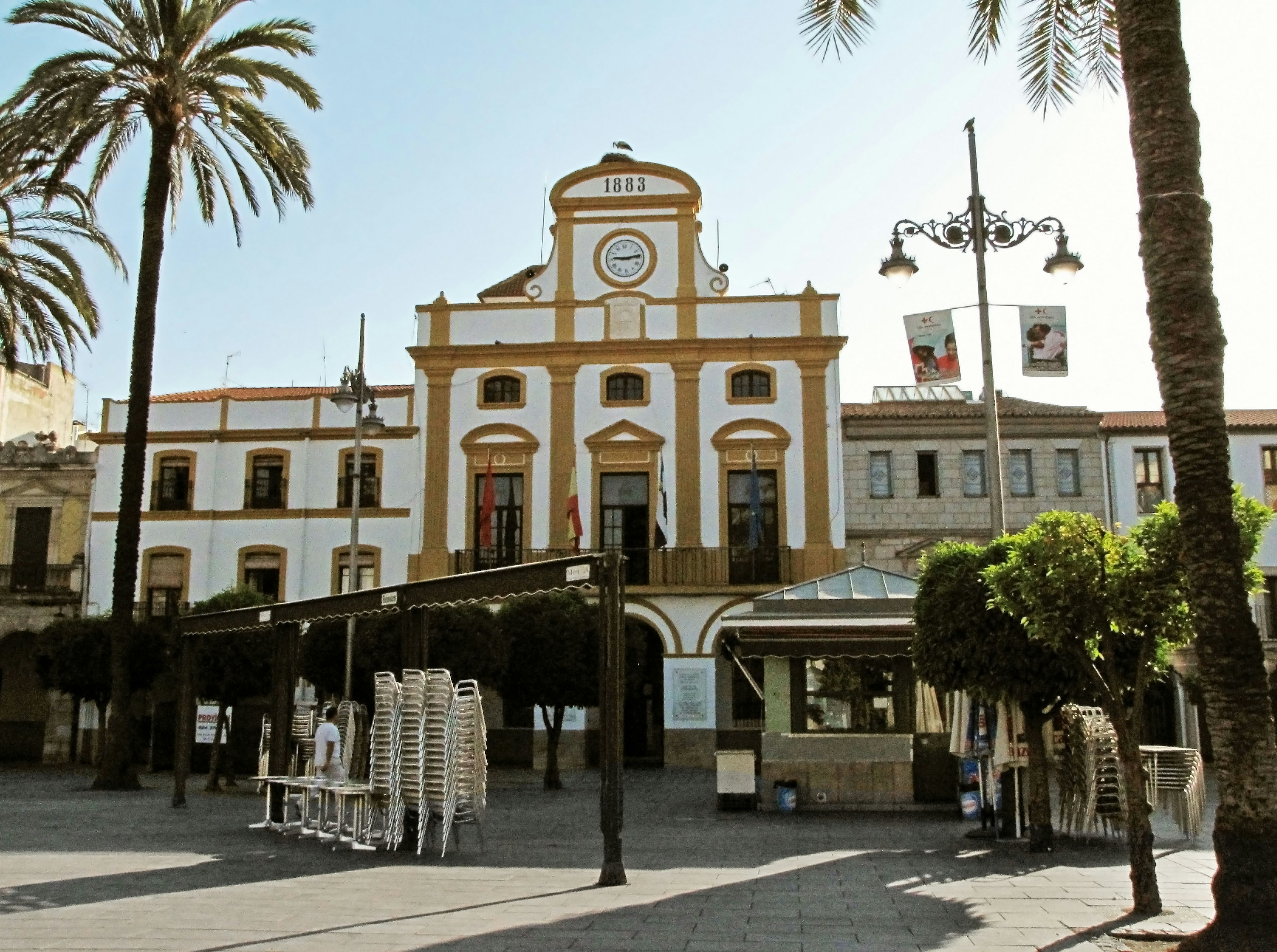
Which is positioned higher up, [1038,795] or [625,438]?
[625,438]

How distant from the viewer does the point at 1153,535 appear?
9375 mm

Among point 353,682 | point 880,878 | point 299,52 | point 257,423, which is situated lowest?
point 880,878

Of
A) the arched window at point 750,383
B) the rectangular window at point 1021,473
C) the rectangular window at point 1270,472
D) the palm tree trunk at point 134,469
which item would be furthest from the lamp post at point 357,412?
the rectangular window at point 1270,472

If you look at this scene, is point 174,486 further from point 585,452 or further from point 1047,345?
point 1047,345

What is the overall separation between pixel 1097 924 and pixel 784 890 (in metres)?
2.54

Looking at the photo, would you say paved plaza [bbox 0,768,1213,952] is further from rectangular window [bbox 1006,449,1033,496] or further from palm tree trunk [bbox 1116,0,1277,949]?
rectangular window [bbox 1006,449,1033,496]

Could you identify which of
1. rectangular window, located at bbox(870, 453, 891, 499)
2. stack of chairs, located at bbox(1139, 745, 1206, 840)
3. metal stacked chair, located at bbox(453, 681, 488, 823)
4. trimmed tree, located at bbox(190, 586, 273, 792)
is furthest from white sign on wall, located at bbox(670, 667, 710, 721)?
metal stacked chair, located at bbox(453, 681, 488, 823)

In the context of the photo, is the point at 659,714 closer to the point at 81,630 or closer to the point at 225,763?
the point at 225,763

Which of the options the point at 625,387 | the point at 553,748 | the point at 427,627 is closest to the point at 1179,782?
the point at 427,627

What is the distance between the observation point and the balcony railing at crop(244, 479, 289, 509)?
112ft

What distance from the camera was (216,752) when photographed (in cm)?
2406

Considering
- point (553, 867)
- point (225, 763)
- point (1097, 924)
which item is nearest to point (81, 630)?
point (225, 763)

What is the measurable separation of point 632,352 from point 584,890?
931 inches

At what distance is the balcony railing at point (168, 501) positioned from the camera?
3412 centimetres
